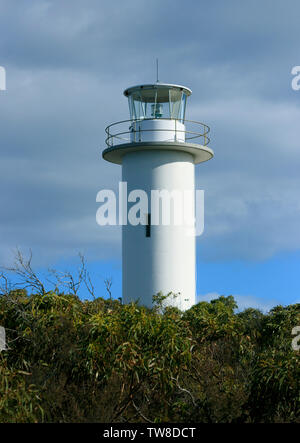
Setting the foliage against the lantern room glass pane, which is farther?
the lantern room glass pane

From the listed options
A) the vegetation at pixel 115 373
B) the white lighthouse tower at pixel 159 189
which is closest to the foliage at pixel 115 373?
the vegetation at pixel 115 373

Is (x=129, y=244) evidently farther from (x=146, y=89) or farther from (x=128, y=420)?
(x=128, y=420)

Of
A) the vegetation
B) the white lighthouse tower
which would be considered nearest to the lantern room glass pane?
the white lighthouse tower

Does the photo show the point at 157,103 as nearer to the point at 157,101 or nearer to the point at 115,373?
the point at 157,101

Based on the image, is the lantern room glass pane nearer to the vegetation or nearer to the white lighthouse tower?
the white lighthouse tower

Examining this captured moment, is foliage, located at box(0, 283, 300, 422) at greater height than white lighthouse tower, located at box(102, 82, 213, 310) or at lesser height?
lesser

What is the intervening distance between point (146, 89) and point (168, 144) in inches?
→ 84.7

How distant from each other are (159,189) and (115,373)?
13.2 meters

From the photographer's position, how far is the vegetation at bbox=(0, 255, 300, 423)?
913 cm

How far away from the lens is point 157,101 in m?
23.3

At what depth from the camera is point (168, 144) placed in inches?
877

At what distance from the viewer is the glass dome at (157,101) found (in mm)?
23047

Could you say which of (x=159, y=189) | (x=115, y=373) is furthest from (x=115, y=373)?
(x=159, y=189)

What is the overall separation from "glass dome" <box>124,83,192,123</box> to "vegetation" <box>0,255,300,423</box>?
12843mm
